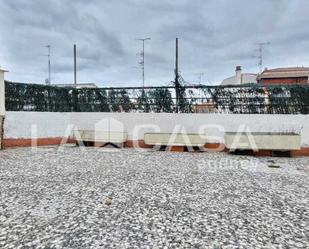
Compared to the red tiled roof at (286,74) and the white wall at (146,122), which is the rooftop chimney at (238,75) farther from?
the white wall at (146,122)

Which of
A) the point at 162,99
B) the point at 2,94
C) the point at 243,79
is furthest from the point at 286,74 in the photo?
the point at 2,94

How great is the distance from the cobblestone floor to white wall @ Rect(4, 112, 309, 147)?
6.65 ft

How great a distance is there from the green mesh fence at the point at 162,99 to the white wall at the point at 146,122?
9.5 inches

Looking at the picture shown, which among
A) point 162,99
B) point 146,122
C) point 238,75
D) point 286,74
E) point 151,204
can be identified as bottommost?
point 151,204

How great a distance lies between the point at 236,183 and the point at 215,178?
0.48 m

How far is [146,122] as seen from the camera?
9555 mm

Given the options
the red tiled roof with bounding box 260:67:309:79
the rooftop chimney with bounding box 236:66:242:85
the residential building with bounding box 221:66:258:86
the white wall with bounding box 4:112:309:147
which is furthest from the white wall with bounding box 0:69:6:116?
the red tiled roof with bounding box 260:67:309:79

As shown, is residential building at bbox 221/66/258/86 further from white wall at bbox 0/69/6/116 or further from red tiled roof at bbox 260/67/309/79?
white wall at bbox 0/69/6/116

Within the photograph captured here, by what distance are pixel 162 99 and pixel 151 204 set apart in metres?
6.17

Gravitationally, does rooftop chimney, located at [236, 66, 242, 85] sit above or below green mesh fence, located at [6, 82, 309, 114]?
above

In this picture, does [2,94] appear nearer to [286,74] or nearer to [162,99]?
[162,99]

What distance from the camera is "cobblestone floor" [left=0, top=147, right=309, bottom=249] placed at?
110 inches

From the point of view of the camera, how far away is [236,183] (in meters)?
5.02

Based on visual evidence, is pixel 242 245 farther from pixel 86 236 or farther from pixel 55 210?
pixel 55 210
